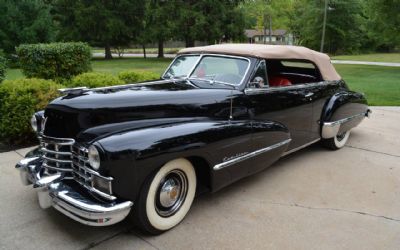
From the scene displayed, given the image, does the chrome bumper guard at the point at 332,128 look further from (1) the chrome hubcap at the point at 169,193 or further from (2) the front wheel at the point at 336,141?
(1) the chrome hubcap at the point at 169,193

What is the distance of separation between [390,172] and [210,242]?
308 centimetres

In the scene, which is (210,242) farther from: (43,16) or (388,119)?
(43,16)

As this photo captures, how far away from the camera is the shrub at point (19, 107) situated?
217 inches

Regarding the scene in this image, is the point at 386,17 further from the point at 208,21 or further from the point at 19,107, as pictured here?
the point at 19,107

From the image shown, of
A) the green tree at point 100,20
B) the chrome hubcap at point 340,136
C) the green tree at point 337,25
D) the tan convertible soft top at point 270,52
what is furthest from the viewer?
the green tree at point 337,25

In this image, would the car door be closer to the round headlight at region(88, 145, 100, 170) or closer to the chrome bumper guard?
the chrome bumper guard

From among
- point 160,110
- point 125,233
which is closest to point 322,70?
point 160,110

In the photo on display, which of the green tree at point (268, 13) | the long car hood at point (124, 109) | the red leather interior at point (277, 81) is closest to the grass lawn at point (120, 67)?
the red leather interior at point (277, 81)

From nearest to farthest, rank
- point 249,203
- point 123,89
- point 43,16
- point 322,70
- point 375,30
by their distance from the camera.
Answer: point 123,89
point 249,203
point 322,70
point 375,30
point 43,16

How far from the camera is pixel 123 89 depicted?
3.65 meters

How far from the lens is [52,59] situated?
27.6 feet

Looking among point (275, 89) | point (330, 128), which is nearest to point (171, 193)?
point (275, 89)

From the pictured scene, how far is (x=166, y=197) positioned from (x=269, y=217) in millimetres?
1092

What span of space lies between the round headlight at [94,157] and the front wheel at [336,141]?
4.02 meters
